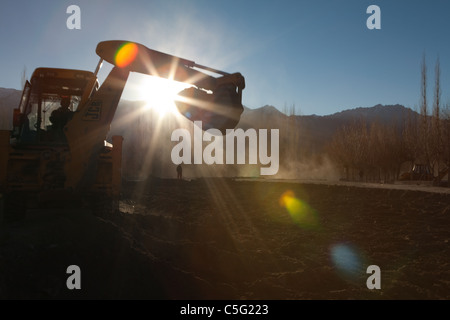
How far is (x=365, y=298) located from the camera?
23.1 feet

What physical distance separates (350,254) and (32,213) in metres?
8.97

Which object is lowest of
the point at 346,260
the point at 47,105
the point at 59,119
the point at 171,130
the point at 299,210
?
the point at 346,260

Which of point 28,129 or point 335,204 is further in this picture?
point 335,204

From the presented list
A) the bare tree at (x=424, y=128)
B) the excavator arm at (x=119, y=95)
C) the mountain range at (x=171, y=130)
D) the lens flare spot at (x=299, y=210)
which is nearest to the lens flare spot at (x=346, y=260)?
the lens flare spot at (x=299, y=210)

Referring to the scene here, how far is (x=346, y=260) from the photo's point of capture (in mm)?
9586

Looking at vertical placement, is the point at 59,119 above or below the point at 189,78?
below

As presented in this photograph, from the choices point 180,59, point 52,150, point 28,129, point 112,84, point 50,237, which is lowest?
A: point 50,237

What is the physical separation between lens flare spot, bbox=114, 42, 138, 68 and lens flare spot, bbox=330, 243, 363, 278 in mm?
7169

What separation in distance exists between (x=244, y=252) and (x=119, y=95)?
213 inches

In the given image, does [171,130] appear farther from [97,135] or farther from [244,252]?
[97,135]

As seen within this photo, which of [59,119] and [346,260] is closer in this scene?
[59,119]

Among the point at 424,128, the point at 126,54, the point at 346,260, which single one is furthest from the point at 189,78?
the point at 424,128
